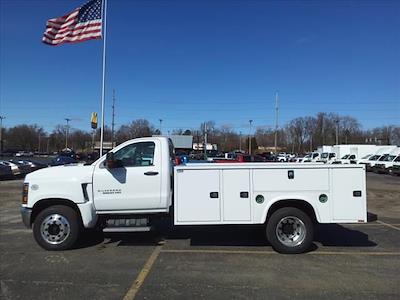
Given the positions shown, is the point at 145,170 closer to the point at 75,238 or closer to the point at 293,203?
the point at 75,238

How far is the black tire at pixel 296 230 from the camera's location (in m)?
7.76

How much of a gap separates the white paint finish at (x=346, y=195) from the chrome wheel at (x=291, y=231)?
2.05 feet

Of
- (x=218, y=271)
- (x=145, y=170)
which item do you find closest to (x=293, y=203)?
(x=218, y=271)

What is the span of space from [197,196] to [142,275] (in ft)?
6.30

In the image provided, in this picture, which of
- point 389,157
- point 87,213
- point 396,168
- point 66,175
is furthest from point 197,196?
point 389,157

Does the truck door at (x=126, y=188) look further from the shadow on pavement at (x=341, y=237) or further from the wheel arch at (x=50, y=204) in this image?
the shadow on pavement at (x=341, y=237)

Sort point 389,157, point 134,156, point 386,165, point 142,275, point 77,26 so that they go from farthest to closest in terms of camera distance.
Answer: point 389,157
point 386,165
point 77,26
point 134,156
point 142,275

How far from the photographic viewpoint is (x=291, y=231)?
791cm

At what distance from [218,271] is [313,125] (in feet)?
460

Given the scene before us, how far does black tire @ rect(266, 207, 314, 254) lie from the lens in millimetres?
7758

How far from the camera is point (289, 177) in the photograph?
7.80 meters

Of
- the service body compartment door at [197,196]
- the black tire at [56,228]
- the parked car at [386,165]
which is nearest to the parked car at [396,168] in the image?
the parked car at [386,165]

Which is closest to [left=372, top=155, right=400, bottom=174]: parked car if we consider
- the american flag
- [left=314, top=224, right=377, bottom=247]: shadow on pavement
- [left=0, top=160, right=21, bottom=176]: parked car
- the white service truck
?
the american flag

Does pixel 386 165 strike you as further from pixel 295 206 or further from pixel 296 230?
pixel 296 230
